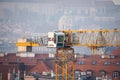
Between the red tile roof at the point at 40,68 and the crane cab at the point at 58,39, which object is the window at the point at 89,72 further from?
the crane cab at the point at 58,39

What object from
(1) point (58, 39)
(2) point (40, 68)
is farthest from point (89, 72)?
(1) point (58, 39)

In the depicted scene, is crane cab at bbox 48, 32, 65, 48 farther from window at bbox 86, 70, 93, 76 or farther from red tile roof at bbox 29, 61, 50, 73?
red tile roof at bbox 29, 61, 50, 73

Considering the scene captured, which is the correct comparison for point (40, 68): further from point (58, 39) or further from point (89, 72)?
point (58, 39)

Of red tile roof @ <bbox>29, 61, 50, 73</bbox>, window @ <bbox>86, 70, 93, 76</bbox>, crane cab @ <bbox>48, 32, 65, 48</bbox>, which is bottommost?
window @ <bbox>86, 70, 93, 76</bbox>

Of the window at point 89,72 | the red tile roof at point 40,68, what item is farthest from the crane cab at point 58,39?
the red tile roof at point 40,68

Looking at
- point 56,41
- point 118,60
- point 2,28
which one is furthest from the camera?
point 2,28

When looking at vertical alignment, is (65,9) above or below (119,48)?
above

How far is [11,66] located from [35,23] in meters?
18.1

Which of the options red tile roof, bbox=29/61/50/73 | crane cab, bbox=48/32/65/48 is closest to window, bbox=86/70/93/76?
red tile roof, bbox=29/61/50/73

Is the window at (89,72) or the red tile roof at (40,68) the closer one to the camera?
the window at (89,72)

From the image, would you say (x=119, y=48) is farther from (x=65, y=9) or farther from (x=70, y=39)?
(x=65, y=9)

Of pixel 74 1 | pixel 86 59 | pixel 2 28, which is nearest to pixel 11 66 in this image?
pixel 86 59

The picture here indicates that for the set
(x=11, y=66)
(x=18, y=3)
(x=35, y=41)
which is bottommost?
(x=11, y=66)

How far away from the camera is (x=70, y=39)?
13.2 metres
